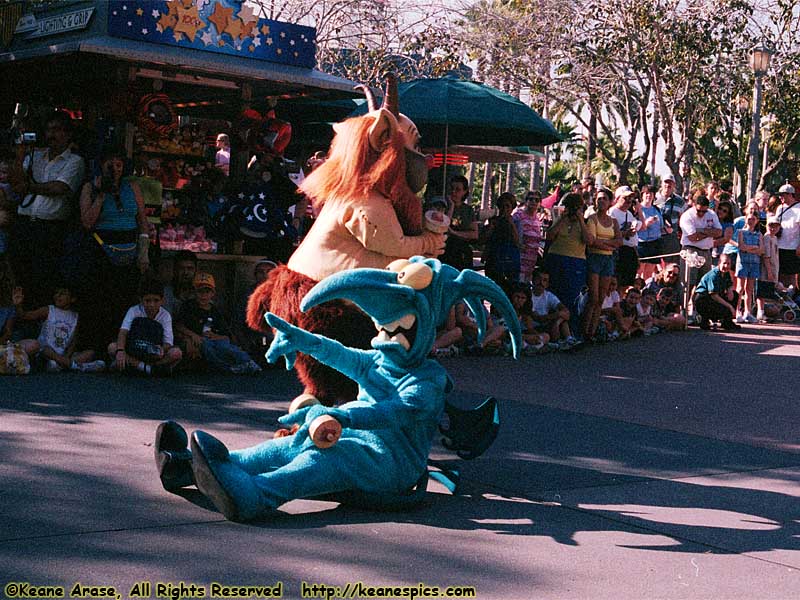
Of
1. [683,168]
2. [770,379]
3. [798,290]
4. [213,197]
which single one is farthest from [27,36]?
[683,168]

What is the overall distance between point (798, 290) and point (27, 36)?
11.6 m

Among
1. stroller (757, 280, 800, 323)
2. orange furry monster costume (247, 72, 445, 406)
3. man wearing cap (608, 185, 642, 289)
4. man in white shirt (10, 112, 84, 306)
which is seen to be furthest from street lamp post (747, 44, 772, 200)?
orange furry monster costume (247, 72, 445, 406)

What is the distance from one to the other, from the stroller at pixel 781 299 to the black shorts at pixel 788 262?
417 millimetres

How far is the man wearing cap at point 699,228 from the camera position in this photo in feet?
50.8

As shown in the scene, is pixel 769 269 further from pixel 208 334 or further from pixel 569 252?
pixel 208 334

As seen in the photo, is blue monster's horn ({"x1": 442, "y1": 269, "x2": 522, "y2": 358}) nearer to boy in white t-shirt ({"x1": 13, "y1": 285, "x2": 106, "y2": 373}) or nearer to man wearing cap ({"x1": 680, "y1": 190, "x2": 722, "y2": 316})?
boy in white t-shirt ({"x1": 13, "y1": 285, "x2": 106, "y2": 373})

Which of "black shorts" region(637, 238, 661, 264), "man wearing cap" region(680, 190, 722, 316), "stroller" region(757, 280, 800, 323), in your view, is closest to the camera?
"man wearing cap" region(680, 190, 722, 316)

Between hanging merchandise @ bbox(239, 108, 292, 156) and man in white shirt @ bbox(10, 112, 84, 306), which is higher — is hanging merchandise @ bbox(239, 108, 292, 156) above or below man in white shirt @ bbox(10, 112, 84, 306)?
above

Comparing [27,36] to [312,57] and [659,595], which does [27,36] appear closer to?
[312,57]

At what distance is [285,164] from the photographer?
11.4 m

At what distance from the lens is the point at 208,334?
380 inches

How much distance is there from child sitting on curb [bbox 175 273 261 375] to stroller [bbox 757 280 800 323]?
30.4 ft

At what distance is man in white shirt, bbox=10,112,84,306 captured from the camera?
9.41 meters

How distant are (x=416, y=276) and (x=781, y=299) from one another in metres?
12.4
